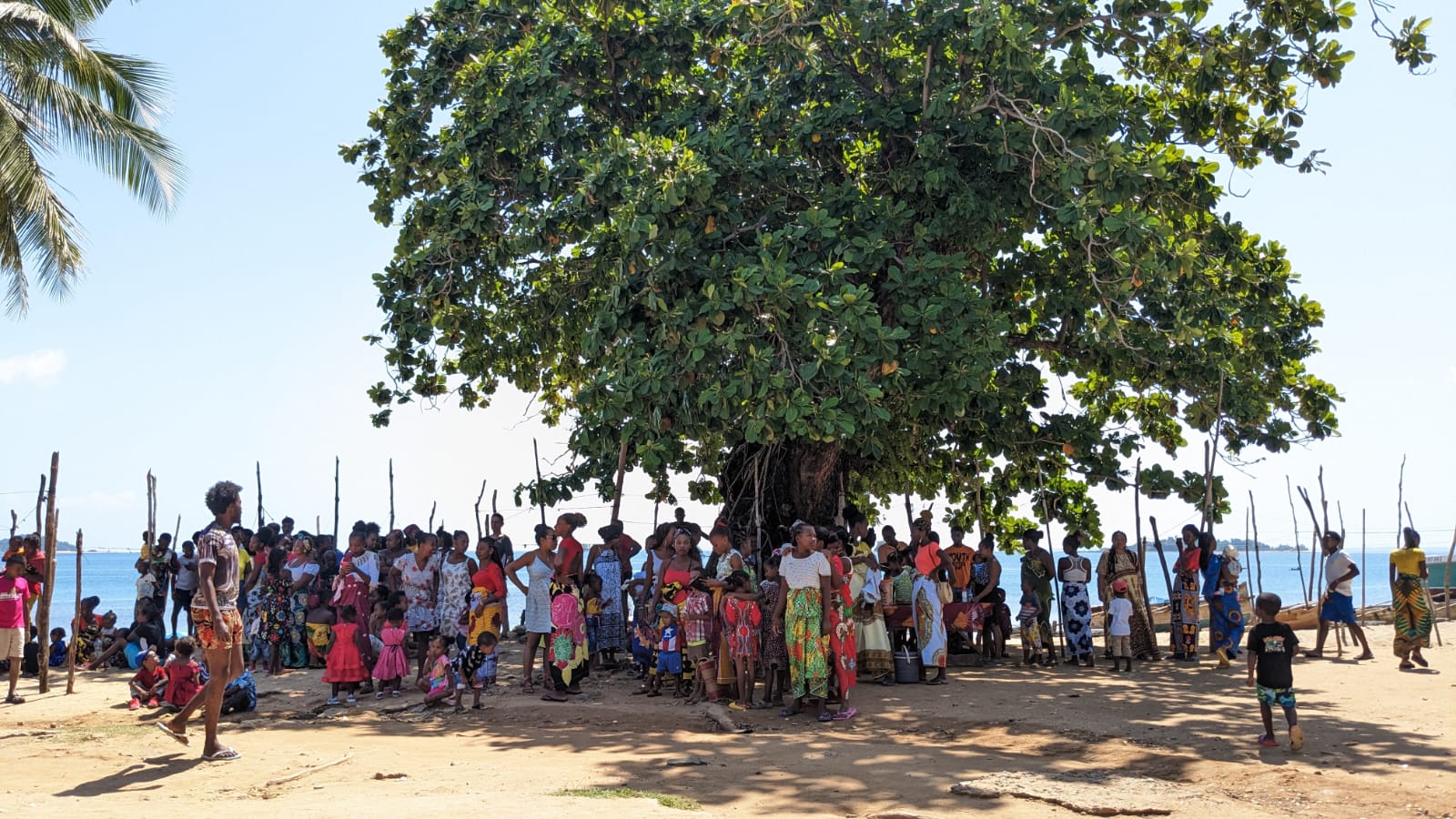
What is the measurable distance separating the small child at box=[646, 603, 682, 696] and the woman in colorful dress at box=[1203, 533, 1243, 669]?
5.88m

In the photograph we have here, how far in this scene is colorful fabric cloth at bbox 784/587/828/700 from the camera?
9234 mm

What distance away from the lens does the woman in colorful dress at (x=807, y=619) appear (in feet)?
30.1

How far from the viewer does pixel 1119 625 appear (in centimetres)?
1234

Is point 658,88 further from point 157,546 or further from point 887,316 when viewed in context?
point 157,546

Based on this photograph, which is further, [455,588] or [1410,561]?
[1410,561]

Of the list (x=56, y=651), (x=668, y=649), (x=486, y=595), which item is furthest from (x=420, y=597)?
(x=56, y=651)

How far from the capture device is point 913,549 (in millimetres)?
12438

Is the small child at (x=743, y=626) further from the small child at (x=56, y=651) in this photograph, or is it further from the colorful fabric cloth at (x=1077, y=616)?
the small child at (x=56, y=651)

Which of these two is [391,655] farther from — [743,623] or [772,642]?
[772,642]

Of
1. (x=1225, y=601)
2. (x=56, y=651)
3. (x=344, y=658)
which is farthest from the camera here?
(x=56, y=651)

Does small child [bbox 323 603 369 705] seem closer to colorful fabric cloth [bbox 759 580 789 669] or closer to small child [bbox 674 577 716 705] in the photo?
small child [bbox 674 577 716 705]

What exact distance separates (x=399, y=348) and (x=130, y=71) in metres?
5.03

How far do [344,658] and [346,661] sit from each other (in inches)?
1.2

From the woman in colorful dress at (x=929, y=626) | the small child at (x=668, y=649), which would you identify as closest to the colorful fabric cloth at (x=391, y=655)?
the small child at (x=668, y=649)
